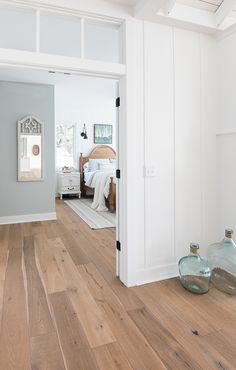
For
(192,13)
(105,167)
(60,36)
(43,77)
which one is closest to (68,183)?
(105,167)

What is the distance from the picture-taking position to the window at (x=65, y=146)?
24.4ft

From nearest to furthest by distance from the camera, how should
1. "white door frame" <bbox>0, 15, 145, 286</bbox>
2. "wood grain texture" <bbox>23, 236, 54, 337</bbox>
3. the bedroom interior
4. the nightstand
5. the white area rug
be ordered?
the bedroom interior
"wood grain texture" <bbox>23, 236, 54, 337</bbox>
"white door frame" <bbox>0, 15, 145, 286</bbox>
the white area rug
the nightstand

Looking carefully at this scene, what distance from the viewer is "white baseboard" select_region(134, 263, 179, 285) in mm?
2424

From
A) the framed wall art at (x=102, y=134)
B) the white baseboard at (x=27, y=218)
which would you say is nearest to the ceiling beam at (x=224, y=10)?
the white baseboard at (x=27, y=218)

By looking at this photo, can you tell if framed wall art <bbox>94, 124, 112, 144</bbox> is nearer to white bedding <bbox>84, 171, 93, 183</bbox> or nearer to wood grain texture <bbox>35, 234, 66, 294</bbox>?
white bedding <bbox>84, 171, 93, 183</bbox>

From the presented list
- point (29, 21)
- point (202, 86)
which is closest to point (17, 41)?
point (29, 21)

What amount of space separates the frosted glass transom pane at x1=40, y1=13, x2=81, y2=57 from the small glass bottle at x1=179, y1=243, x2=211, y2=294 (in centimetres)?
261

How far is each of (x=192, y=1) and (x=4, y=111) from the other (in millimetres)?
3677

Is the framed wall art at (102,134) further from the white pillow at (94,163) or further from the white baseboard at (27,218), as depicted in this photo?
the white baseboard at (27,218)

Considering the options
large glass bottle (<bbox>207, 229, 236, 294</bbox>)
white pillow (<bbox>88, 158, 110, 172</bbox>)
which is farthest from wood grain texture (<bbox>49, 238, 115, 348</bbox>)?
white pillow (<bbox>88, 158, 110, 172</bbox>)

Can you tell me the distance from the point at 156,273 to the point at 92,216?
9.01ft

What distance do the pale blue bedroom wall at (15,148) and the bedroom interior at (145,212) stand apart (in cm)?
147

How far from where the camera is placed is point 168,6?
7.18ft

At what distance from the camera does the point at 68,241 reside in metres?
3.64
